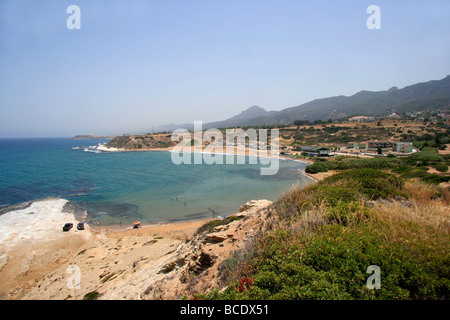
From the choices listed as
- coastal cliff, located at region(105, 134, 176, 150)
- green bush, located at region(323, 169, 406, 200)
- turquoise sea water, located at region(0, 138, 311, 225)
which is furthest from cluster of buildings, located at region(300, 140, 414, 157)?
coastal cliff, located at region(105, 134, 176, 150)

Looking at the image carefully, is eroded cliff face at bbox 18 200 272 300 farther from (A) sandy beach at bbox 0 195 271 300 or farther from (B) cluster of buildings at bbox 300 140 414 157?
(B) cluster of buildings at bbox 300 140 414 157

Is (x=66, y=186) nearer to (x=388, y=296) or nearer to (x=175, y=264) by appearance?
(x=175, y=264)

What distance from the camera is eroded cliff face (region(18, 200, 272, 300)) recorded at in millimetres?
5625

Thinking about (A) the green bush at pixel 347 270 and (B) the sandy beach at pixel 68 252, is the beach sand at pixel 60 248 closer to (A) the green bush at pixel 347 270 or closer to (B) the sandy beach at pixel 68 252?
(B) the sandy beach at pixel 68 252

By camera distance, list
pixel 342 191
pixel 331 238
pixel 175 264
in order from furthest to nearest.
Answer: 1. pixel 175 264
2. pixel 342 191
3. pixel 331 238

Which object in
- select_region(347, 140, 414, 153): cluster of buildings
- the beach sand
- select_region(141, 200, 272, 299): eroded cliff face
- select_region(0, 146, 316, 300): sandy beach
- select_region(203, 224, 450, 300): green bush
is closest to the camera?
select_region(203, 224, 450, 300): green bush

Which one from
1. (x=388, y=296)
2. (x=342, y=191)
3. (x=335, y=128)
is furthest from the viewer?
(x=335, y=128)

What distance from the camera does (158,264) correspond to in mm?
8945

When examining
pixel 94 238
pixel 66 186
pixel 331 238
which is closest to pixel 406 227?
pixel 331 238

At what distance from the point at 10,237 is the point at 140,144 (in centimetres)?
8726

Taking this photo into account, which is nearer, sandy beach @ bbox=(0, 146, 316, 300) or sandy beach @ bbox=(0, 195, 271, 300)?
sandy beach @ bbox=(0, 195, 271, 300)

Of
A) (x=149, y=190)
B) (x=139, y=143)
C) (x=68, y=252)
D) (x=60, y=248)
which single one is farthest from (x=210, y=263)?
(x=139, y=143)

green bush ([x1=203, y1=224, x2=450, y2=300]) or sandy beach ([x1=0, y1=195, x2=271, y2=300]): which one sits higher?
green bush ([x1=203, y1=224, x2=450, y2=300])
